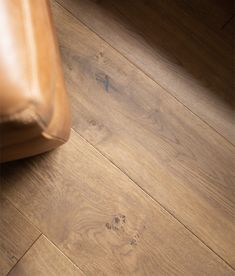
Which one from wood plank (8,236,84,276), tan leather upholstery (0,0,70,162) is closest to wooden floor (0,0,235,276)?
wood plank (8,236,84,276)

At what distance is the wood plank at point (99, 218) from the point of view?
964 mm

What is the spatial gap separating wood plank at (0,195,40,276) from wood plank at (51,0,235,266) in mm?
267

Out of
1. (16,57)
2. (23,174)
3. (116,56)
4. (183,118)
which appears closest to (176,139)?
(183,118)

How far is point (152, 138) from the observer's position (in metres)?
1.03

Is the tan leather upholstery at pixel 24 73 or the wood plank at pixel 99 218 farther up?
the tan leather upholstery at pixel 24 73

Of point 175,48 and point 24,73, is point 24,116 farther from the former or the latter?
point 175,48

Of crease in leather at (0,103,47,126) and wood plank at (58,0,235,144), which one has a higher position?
crease in leather at (0,103,47,126)

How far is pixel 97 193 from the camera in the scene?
1.00 metres

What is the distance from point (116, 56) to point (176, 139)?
28 centimetres

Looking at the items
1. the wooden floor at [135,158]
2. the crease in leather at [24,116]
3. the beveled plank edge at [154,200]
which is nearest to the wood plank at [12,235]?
the wooden floor at [135,158]

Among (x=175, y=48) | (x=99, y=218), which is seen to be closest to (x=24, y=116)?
(x=99, y=218)

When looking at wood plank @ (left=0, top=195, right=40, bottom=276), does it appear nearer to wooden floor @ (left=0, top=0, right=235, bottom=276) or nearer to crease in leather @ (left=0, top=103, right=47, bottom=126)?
wooden floor @ (left=0, top=0, right=235, bottom=276)

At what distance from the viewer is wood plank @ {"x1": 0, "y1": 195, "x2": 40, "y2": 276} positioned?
0.95 m

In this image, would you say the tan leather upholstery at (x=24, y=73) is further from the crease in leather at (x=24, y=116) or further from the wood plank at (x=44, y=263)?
the wood plank at (x=44, y=263)
